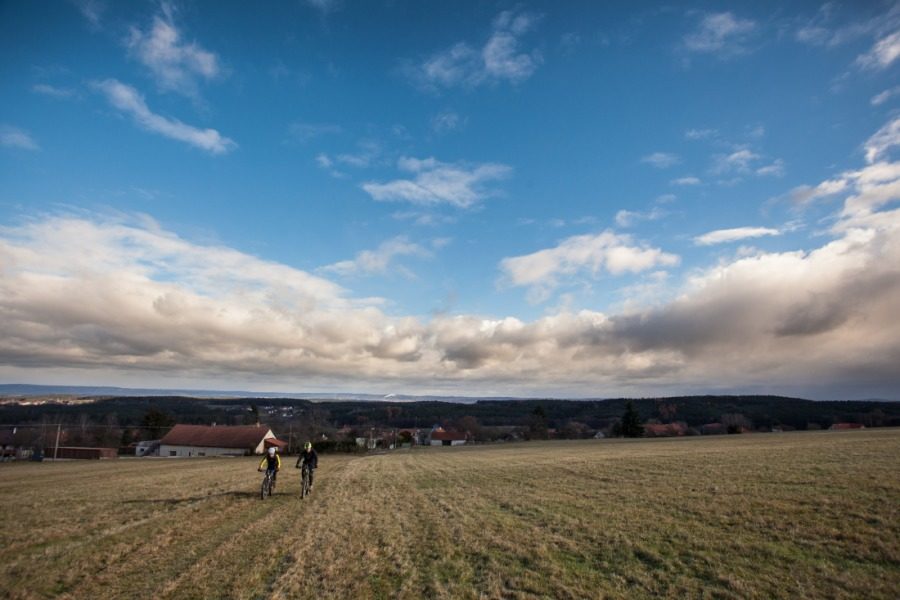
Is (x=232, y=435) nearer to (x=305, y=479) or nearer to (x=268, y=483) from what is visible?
(x=268, y=483)

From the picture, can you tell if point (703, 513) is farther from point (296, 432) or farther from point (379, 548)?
point (296, 432)

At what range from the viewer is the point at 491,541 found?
12117mm

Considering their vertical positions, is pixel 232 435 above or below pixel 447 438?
above

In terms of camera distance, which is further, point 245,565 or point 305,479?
point 305,479

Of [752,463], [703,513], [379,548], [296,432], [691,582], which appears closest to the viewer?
[691,582]

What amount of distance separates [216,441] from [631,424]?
244 feet

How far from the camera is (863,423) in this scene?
385 feet

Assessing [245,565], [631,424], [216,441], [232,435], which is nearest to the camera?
[245,565]

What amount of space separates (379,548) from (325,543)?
160 centimetres

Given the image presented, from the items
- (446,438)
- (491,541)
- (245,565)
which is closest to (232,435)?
(446,438)

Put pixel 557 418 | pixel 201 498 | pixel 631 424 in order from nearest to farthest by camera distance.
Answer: pixel 201 498 < pixel 631 424 < pixel 557 418

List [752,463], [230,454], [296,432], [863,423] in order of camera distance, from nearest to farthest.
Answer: [752,463], [230,454], [296,432], [863,423]

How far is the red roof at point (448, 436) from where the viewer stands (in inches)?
5226

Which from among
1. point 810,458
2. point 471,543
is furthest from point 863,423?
point 471,543
